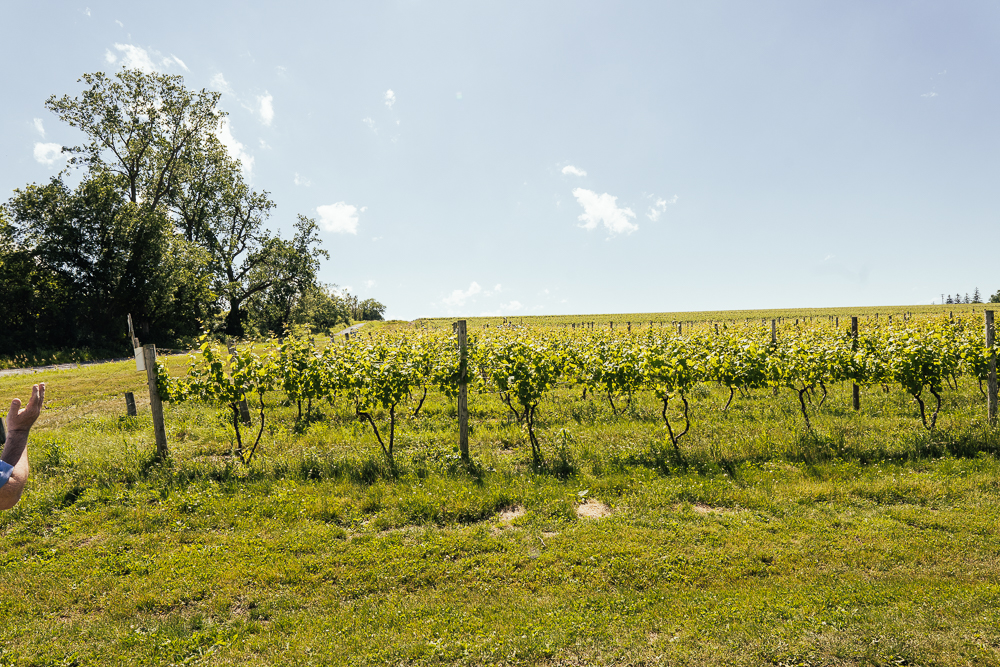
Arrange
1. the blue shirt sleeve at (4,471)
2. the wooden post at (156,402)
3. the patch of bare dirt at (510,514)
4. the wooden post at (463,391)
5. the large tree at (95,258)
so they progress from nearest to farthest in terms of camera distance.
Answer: the blue shirt sleeve at (4,471)
the patch of bare dirt at (510,514)
the wooden post at (463,391)
the wooden post at (156,402)
the large tree at (95,258)

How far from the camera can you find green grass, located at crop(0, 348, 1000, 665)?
3779mm

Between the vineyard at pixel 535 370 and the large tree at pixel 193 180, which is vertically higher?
the large tree at pixel 193 180

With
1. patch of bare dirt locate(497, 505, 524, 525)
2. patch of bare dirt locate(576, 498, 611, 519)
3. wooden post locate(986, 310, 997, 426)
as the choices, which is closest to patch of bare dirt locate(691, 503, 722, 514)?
patch of bare dirt locate(576, 498, 611, 519)

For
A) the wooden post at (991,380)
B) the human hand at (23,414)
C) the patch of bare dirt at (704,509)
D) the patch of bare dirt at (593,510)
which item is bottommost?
the patch of bare dirt at (704,509)

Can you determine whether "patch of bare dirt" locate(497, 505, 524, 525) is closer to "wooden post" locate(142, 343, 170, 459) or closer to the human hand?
the human hand

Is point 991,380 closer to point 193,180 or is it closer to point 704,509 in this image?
point 704,509

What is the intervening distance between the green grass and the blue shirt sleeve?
210 cm

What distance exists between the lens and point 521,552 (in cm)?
510

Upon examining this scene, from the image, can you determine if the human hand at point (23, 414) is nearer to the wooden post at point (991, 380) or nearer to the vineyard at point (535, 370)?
the vineyard at point (535, 370)

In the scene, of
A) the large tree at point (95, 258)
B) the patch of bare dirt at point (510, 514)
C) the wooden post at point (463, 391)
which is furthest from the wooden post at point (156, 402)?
the large tree at point (95, 258)

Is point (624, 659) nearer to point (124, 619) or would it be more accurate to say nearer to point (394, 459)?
point (124, 619)

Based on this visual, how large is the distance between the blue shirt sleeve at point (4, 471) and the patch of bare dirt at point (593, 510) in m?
5.19

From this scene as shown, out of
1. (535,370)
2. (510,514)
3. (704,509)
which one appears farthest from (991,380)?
(510,514)

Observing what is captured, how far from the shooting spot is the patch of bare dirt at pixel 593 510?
6.01 metres
